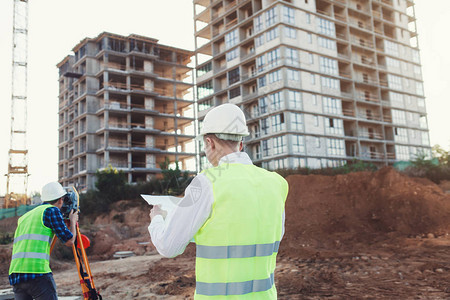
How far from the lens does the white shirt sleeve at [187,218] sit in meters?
1.66

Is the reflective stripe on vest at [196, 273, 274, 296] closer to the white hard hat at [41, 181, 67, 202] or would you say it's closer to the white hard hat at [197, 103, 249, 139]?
the white hard hat at [197, 103, 249, 139]

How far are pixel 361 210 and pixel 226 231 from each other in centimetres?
1315

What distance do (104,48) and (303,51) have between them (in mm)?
26571

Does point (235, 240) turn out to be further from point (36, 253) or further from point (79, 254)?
point (79, 254)

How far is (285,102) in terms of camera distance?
3575 cm

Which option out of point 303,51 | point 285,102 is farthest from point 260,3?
point 285,102

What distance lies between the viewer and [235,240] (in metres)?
1.69

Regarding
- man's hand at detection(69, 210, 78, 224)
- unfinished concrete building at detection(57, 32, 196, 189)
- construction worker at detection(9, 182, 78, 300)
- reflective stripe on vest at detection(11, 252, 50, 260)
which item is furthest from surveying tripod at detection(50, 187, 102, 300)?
unfinished concrete building at detection(57, 32, 196, 189)

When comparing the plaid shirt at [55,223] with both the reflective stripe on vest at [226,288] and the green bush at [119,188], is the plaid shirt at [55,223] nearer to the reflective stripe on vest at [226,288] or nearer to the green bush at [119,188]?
the reflective stripe on vest at [226,288]

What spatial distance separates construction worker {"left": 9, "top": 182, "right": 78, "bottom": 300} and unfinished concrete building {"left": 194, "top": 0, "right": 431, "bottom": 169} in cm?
3197

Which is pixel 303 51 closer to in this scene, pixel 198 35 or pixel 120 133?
pixel 198 35

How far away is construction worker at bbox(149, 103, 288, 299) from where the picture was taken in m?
1.67

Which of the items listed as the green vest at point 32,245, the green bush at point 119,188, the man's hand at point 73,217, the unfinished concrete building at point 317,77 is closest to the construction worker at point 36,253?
the green vest at point 32,245

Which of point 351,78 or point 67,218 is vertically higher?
point 351,78
